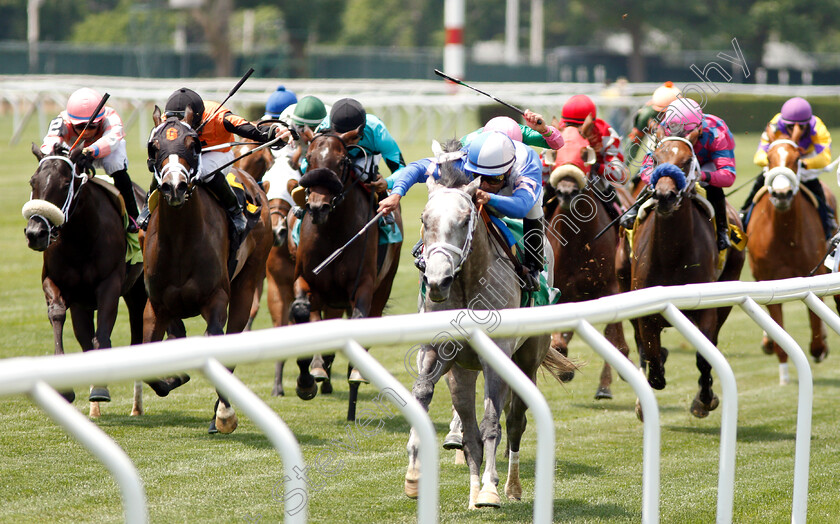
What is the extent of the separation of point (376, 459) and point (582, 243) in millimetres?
2853

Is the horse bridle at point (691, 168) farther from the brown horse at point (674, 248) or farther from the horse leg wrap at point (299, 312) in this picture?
the horse leg wrap at point (299, 312)

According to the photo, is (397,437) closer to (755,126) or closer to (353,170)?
(353,170)

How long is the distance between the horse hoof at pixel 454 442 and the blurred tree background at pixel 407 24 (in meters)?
33.5

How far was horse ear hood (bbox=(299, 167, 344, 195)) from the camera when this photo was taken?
20.1 ft

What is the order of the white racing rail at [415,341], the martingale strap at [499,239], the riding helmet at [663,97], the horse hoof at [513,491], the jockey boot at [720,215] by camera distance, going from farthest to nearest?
the riding helmet at [663,97], the jockey boot at [720,215], the martingale strap at [499,239], the horse hoof at [513,491], the white racing rail at [415,341]

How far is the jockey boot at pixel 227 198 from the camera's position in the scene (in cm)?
630

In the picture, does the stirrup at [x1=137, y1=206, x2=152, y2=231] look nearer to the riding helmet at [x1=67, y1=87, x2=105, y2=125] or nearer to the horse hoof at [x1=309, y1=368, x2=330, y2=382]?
the riding helmet at [x1=67, y1=87, x2=105, y2=125]

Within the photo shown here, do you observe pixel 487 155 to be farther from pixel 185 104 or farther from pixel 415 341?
pixel 415 341

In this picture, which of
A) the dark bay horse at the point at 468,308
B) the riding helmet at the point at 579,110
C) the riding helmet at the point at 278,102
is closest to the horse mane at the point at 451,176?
the dark bay horse at the point at 468,308

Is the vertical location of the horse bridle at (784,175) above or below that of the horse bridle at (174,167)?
above

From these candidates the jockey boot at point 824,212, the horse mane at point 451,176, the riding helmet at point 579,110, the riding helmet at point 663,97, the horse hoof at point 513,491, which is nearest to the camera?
the horse mane at point 451,176

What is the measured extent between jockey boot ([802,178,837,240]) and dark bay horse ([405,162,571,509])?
4.47 m

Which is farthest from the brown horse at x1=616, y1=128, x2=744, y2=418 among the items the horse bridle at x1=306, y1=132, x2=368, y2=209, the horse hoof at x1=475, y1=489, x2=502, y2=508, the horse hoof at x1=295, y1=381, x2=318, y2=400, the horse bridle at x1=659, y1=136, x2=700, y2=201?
the horse hoof at x1=475, y1=489, x2=502, y2=508

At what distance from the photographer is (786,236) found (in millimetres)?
8484
